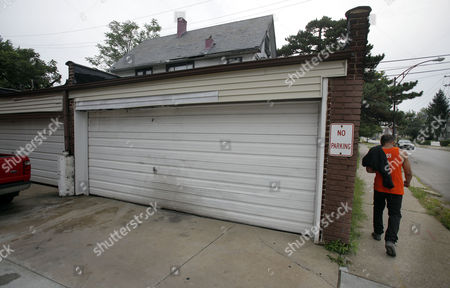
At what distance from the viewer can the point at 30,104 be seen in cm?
666

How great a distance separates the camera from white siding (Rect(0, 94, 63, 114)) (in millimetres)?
6176

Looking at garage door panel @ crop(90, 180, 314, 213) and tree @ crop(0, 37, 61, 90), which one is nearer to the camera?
garage door panel @ crop(90, 180, 314, 213)

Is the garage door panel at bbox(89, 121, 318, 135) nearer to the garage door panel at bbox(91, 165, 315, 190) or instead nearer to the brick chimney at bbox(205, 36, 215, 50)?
the garage door panel at bbox(91, 165, 315, 190)

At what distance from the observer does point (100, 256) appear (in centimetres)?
312

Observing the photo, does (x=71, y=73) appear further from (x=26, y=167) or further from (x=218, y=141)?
(x=218, y=141)

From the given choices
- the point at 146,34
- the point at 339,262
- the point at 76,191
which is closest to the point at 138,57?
the point at 146,34

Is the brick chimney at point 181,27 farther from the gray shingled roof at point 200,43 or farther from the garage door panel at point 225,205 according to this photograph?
the garage door panel at point 225,205

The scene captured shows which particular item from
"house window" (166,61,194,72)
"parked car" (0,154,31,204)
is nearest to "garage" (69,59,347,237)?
"parked car" (0,154,31,204)

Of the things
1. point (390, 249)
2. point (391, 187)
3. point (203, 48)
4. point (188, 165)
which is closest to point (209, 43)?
point (203, 48)

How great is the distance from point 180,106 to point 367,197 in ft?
18.2

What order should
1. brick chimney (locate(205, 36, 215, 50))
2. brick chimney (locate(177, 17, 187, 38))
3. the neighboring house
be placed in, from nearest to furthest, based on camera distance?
the neighboring house, brick chimney (locate(205, 36, 215, 50)), brick chimney (locate(177, 17, 187, 38))

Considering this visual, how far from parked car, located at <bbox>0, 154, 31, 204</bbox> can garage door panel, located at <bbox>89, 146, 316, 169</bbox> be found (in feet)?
4.76

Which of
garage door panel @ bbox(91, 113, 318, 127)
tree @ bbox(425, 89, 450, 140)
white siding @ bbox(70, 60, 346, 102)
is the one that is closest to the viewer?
white siding @ bbox(70, 60, 346, 102)

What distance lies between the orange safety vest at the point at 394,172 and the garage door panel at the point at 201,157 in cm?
99
